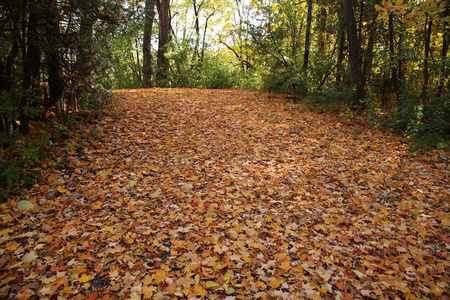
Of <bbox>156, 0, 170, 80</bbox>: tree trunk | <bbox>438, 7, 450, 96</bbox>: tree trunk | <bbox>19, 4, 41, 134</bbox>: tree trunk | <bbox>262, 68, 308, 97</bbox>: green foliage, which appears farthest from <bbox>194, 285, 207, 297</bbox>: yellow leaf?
<bbox>156, 0, 170, 80</bbox>: tree trunk

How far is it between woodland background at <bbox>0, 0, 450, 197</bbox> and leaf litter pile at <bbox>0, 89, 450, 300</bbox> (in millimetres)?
741

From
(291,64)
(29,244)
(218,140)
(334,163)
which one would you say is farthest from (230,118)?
(29,244)

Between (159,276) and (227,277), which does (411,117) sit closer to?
(227,277)

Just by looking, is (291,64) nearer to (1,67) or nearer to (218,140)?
(218,140)

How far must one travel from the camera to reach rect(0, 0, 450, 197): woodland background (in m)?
3.80

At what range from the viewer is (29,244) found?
9.09 ft

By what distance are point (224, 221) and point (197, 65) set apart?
11.6 m

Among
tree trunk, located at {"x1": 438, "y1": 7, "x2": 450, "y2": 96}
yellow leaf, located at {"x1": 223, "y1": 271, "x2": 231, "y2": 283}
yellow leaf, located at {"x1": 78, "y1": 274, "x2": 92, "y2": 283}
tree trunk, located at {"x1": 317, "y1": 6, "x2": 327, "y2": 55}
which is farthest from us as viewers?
tree trunk, located at {"x1": 317, "y1": 6, "x2": 327, "y2": 55}

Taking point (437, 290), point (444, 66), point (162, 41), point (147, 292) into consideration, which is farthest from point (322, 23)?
point (147, 292)

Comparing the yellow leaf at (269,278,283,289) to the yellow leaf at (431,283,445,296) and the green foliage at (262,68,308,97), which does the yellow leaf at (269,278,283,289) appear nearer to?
the yellow leaf at (431,283,445,296)

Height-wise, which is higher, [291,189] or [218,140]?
[218,140]

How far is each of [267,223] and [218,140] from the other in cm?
320

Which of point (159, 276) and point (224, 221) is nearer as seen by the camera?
point (159, 276)

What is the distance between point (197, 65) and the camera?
1341 cm
